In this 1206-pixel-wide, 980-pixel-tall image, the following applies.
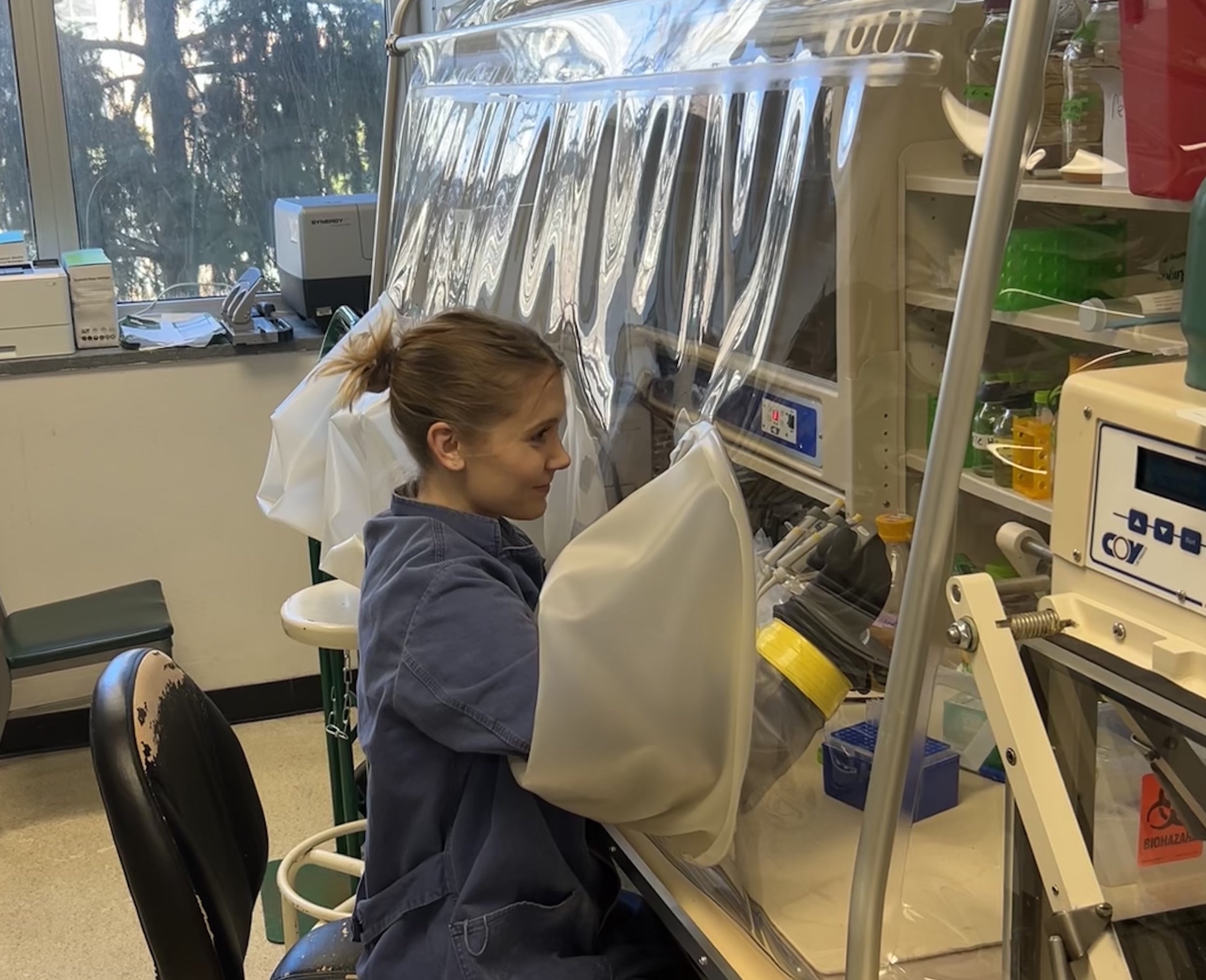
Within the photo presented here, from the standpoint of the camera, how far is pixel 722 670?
1023 mm

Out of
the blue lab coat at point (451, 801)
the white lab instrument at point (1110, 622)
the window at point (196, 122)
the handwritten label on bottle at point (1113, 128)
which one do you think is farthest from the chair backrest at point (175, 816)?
the window at point (196, 122)

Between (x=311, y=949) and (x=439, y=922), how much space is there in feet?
1.02

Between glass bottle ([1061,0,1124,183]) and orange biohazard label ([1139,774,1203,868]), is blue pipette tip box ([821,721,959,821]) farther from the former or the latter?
glass bottle ([1061,0,1124,183])

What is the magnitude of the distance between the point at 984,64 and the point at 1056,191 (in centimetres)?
16

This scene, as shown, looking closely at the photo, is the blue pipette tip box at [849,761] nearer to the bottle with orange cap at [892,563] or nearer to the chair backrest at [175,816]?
the bottle with orange cap at [892,563]

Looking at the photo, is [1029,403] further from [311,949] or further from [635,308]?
[311,949]

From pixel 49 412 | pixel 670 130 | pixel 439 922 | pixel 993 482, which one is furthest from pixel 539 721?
pixel 49 412

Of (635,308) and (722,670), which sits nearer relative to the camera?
(722,670)

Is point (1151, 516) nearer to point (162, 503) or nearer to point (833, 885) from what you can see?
point (833, 885)

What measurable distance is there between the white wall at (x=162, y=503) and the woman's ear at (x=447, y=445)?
6.36 ft

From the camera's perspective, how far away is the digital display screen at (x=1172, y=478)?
0.66 meters

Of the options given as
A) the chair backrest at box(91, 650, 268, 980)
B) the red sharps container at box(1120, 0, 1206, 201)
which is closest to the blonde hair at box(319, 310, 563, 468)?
the chair backrest at box(91, 650, 268, 980)

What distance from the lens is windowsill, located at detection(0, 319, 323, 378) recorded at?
9.53ft

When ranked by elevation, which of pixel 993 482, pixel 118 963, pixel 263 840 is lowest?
pixel 118 963
